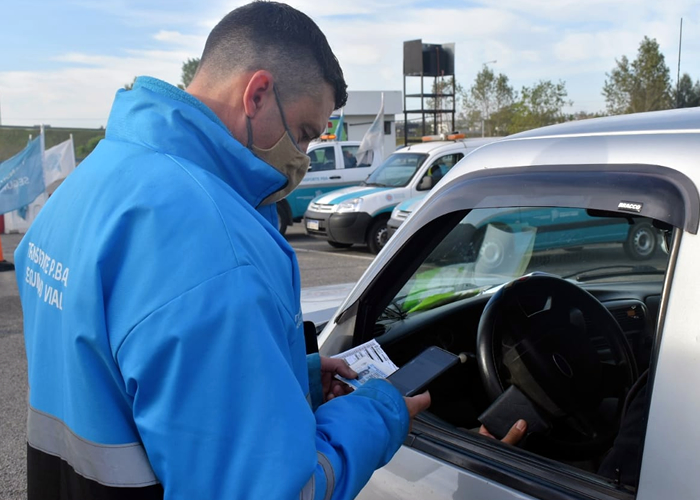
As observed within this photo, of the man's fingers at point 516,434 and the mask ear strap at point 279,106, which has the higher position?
the mask ear strap at point 279,106

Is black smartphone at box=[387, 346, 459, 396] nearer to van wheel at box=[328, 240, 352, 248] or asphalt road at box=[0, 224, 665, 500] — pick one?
asphalt road at box=[0, 224, 665, 500]

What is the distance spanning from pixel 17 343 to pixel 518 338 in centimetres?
549

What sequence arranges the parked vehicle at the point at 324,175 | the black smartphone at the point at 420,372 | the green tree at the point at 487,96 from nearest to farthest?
the black smartphone at the point at 420,372
the parked vehicle at the point at 324,175
the green tree at the point at 487,96

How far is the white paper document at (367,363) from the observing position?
5.70 feet

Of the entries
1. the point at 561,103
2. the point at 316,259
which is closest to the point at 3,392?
the point at 316,259

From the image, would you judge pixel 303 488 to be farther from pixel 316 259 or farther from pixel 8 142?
pixel 8 142

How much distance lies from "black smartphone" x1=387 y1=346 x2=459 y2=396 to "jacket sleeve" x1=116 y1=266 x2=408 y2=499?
0.57m

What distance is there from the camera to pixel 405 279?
83.8 inches

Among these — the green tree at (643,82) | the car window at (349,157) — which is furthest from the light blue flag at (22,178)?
the green tree at (643,82)

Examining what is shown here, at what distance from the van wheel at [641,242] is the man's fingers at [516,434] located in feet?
3.51

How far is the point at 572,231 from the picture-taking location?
9.84ft

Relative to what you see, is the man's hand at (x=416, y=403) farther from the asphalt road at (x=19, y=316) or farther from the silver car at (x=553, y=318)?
the asphalt road at (x=19, y=316)

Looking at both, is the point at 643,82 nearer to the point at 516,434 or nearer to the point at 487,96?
the point at 487,96

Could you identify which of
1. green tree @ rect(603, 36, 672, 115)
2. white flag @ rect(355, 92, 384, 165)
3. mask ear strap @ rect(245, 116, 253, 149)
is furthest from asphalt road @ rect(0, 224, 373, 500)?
green tree @ rect(603, 36, 672, 115)
